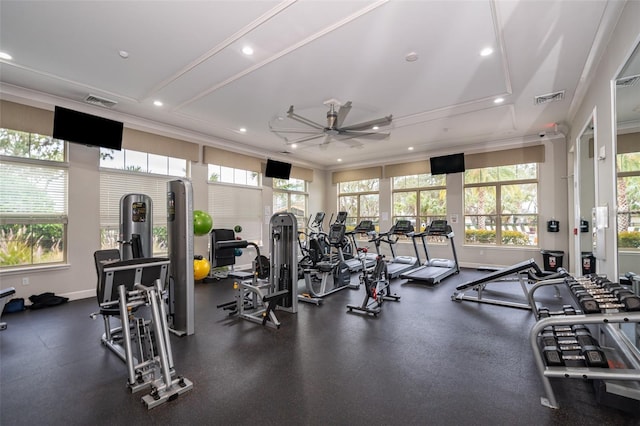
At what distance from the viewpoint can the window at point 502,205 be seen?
7.21 m

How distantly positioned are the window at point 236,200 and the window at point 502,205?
580 cm

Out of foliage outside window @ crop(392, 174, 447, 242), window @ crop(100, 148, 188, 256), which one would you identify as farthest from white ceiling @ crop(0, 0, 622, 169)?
foliage outside window @ crop(392, 174, 447, 242)

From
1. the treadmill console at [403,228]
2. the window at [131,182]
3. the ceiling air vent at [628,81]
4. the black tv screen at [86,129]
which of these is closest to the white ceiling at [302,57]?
the black tv screen at [86,129]

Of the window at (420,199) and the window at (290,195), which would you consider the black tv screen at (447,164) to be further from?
the window at (290,195)

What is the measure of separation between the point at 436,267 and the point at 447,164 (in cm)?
293

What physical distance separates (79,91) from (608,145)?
703cm

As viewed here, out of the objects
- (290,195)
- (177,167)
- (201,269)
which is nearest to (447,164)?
(290,195)

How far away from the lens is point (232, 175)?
7.55 meters

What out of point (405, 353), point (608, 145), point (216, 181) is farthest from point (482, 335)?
point (216, 181)

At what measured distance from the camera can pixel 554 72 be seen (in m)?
3.95

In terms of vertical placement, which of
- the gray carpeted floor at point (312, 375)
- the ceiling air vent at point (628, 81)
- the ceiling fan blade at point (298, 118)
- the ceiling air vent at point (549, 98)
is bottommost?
the gray carpeted floor at point (312, 375)

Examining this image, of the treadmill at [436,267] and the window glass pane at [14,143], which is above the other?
the window glass pane at [14,143]

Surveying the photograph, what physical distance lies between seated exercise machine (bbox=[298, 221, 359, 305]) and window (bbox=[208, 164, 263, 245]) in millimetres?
2417

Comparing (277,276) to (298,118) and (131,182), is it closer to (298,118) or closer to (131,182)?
(298,118)
